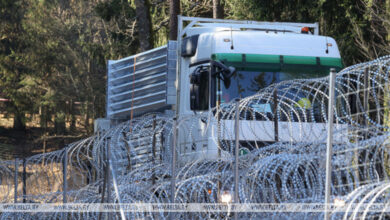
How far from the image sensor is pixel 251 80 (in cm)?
1180

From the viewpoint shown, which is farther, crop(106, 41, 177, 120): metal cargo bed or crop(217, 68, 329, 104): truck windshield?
crop(106, 41, 177, 120): metal cargo bed

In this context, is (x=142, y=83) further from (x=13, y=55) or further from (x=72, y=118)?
(x=13, y=55)

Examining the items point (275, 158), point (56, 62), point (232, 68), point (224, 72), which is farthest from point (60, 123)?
point (275, 158)

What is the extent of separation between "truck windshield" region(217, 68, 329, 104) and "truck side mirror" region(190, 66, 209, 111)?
0.78 feet

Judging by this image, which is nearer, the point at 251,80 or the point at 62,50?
the point at 251,80

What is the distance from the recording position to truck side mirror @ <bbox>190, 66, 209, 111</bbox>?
11.6m

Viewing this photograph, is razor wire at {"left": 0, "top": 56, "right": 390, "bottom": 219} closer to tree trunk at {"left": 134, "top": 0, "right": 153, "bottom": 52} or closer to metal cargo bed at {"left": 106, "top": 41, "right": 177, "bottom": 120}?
metal cargo bed at {"left": 106, "top": 41, "right": 177, "bottom": 120}

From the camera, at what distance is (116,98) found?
1688cm

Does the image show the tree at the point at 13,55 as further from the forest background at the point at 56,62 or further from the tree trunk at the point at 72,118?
the tree trunk at the point at 72,118

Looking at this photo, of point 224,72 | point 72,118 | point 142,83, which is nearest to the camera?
point 224,72

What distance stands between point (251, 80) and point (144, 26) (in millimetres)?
12267

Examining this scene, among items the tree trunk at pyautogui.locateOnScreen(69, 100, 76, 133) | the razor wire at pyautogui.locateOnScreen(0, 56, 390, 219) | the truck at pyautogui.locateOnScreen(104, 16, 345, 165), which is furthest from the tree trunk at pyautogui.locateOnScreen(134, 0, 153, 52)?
the tree trunk at pyautogui.locateOnScreen(69, 100, 76, 133)

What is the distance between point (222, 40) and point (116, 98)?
5.43 m

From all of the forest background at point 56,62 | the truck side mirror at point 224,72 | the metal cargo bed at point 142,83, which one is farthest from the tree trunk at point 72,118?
the truck side mirror at point 224,72
